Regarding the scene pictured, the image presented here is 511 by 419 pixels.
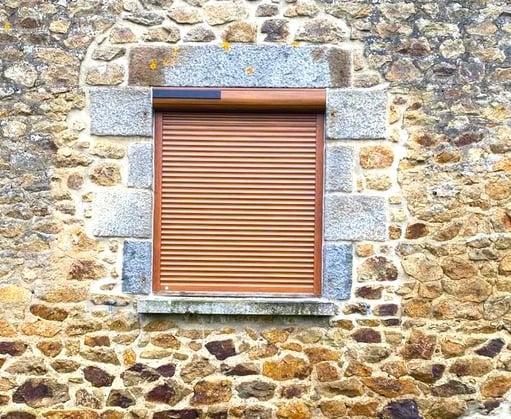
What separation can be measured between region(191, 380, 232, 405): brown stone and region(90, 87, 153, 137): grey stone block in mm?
1659

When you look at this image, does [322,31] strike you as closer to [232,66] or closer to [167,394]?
[232,66]

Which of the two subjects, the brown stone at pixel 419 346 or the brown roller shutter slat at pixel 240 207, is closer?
the brown stone at pixel 419 346

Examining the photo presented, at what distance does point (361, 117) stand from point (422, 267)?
41.0 inches

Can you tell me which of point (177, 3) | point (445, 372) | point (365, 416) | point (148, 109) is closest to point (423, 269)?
point (445, 372)

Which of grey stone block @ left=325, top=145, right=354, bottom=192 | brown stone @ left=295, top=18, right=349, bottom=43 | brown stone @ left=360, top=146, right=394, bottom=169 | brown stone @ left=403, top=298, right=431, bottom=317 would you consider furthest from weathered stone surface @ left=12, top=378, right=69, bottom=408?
brown stone @ left=295, top=18, right=349, bottom=43

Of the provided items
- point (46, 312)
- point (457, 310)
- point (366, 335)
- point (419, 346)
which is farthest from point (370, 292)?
point (46, 312)

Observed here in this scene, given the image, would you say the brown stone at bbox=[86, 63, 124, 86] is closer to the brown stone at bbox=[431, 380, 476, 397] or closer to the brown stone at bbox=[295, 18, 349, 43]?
the brown stone at bbox=[295, 18, 349, 43]

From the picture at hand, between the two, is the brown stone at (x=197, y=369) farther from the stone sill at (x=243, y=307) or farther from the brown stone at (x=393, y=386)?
the brown stone at (x=393, y=386)

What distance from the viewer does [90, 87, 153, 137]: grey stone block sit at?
445 centimetres

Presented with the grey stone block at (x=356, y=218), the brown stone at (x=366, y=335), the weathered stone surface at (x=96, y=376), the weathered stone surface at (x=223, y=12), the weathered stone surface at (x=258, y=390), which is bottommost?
the weathered stone surface at (x=258, y=390)

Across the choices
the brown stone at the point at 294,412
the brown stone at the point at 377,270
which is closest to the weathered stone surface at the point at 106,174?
the brown stone at the point at 377,270

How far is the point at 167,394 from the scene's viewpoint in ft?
14.5

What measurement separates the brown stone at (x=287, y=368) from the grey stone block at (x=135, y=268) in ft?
3.07

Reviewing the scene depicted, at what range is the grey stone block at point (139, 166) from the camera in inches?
175
